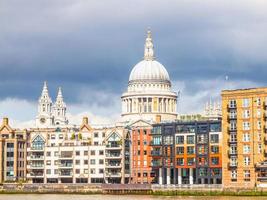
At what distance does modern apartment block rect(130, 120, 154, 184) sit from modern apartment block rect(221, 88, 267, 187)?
32.4 m

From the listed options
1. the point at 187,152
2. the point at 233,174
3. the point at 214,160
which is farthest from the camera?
the point at 187,152

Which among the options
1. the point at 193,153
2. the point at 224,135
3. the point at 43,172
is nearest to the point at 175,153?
the point at 193,153

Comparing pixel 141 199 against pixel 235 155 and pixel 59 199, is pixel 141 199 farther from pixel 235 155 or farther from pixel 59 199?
pixel 235 155

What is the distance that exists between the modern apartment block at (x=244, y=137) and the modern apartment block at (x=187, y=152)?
10.7 meters

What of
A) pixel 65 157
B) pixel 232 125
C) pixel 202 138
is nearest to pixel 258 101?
pixel 232 125

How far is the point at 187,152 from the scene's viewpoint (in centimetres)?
17775

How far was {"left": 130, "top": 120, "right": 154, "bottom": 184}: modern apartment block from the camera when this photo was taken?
630 ft

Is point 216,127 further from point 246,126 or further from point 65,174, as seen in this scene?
point 65,174

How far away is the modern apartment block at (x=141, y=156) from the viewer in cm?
19188

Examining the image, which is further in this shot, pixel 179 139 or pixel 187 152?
pixel 179 139

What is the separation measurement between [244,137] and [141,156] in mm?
37815

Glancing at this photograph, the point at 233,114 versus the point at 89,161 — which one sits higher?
the point at 233,114

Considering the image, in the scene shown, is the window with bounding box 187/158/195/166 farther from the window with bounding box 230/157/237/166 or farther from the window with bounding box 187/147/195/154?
the window with bounding box 230/157/237/166

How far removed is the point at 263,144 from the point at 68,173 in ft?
183
